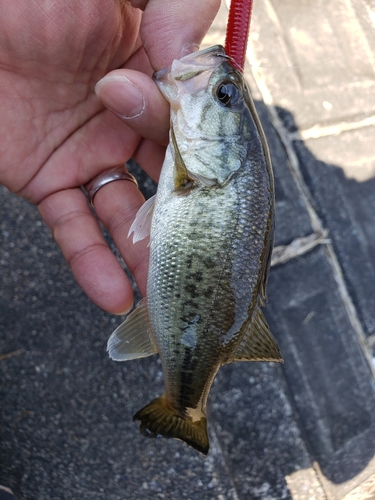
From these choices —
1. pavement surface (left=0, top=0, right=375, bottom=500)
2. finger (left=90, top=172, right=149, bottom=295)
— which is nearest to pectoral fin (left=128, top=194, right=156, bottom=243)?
finger (left=90, top=172, right=149, bottom=295)

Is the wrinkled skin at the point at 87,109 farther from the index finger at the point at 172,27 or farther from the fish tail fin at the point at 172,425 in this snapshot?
→ the fish tail fin at the point at 172,425

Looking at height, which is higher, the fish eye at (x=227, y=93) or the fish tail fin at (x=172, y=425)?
the fish eye at (x=227, y=93)

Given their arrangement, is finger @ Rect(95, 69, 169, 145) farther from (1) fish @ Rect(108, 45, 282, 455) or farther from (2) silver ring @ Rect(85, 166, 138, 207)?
(2) silver ring @ Rect(85, 166, 138, 207)

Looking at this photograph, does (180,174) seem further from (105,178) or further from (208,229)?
(105,178)

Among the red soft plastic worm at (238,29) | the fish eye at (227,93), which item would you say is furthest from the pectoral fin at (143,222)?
the red soft plastic worm at (238,29)

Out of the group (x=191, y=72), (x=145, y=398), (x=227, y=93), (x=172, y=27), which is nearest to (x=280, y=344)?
(x=145, y=398)

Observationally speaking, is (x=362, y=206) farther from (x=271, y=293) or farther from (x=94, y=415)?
(x=94, y=415)

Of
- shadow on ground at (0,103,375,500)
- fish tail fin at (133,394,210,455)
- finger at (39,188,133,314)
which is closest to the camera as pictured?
fish tail fin at (133,394,210,455)

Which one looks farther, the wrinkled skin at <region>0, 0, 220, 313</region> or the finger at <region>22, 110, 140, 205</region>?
the finger at <region>22, 110, 140, 205</region>
